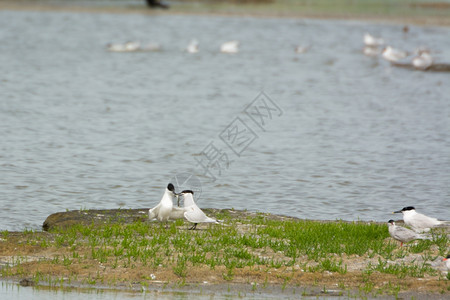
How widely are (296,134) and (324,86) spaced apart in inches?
422

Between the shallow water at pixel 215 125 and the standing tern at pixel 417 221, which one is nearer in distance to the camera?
the standing tern at pixel 417 221

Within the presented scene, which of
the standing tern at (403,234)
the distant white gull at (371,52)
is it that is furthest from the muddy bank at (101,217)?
the distant white gull at (371,52)

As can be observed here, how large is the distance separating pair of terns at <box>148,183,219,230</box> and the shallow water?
2.29m

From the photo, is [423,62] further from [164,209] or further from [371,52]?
[164,209]

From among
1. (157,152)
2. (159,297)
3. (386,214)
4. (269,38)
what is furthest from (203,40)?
(159,297)

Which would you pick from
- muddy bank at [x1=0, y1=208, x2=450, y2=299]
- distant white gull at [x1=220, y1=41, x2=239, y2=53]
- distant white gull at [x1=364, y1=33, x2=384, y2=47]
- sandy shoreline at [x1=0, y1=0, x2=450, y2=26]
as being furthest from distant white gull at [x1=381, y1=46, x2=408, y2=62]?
muddy bank at [x1=0, y1=208, x2=450, y2=299]

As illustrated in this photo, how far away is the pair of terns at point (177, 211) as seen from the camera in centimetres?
1172

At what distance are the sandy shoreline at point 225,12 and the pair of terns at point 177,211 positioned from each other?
4505 centimetres

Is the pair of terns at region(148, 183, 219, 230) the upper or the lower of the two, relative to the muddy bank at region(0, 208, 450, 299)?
upper

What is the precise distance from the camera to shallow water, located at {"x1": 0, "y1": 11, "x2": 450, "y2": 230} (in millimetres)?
16297

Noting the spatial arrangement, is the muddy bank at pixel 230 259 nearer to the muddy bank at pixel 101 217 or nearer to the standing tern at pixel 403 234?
the standing tern at pixel 403 234

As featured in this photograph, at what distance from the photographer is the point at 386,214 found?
596 inches

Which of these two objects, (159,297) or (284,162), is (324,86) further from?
(159,297)

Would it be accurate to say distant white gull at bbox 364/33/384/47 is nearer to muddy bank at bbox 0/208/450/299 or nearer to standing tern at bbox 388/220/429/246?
muddy bank at bbox 0/208/450/299
